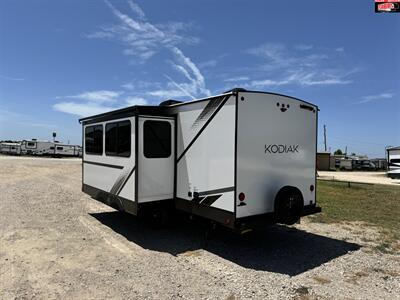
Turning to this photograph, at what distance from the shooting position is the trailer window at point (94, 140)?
A: 8.48m

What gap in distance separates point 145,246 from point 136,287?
192 cm

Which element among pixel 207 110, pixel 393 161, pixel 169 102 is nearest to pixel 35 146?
pixel 393 161

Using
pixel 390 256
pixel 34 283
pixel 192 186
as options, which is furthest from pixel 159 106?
pixel 390 256

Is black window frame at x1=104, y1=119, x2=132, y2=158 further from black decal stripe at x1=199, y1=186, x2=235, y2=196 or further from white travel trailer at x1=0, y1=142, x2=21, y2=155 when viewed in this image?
white travel trailer at x1=0, y1=142, x2=21, y2=155

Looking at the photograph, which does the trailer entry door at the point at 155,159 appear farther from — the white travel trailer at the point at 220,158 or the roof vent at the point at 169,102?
the roof vent at the point at 169,102

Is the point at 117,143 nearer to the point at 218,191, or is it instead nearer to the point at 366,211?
the point at 218,191

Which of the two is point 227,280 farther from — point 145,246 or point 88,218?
point 88,218

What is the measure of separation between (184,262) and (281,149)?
2727mm

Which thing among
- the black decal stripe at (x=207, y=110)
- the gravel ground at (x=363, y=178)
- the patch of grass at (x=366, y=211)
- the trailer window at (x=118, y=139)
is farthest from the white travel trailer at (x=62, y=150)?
the black decal stripe at (x=207, y=110)

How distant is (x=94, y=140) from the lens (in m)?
8.84

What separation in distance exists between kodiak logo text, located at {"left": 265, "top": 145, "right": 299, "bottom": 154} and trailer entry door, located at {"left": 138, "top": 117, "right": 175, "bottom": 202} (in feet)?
6.98

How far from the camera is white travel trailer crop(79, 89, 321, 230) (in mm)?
5699

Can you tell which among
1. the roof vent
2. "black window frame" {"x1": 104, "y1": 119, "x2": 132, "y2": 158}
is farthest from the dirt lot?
the roof vent

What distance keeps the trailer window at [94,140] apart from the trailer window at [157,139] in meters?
2.06
